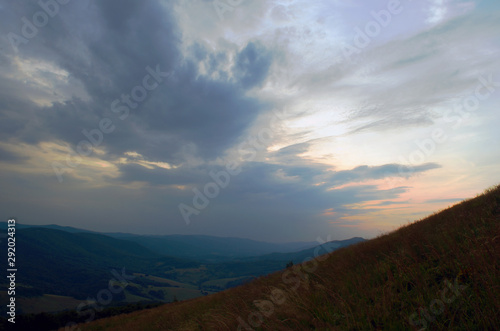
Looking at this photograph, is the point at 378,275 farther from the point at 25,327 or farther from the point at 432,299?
the point at 25,327

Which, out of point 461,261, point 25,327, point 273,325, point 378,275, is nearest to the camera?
point 461,261

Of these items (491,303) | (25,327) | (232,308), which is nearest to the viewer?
(491,303)

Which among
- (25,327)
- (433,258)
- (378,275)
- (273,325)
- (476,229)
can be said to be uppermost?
(476,229)

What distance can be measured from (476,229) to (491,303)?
152 inches

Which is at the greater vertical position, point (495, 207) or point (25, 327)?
point (495, 207)

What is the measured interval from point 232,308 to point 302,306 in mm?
3770

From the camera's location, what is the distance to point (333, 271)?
328 inches

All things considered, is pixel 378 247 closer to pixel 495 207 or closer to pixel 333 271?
pixel 333 271

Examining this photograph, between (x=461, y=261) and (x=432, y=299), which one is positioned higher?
(x=461, y=261)

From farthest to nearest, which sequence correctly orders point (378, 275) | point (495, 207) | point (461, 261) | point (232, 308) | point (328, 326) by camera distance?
1. point (232, 308)
2. point (495, 207)
3. point (378, 275)
4. point (461, 261)
5. point (328, 326)

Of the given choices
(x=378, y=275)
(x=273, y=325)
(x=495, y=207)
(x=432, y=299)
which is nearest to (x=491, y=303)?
(x=432, y=299)

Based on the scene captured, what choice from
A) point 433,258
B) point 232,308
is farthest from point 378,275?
point 232,308

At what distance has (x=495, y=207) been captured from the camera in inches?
320

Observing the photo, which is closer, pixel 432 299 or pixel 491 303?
pixel 491 303
